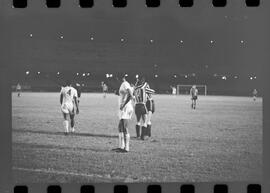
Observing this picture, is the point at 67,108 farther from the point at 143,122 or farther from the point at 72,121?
the point at 143,122

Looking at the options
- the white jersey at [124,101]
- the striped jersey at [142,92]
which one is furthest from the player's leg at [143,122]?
the white jersey at [124,101]

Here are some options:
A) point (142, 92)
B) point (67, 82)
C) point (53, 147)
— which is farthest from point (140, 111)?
point (53, 147)

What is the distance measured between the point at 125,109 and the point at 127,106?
2.3 inches

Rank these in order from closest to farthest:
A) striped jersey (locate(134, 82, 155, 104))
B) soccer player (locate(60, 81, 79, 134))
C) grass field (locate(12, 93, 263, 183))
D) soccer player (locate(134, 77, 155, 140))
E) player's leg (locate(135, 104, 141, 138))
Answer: grass field (locate(12, 93, 263, 183))
striped jersey (locate(134, 82, 155, 104))
soccer player (locate(134, 77, 155, 140))
player's leg (locate(135, 104, 141, 138))
soccer player (locate(60, 81, 79, 134))

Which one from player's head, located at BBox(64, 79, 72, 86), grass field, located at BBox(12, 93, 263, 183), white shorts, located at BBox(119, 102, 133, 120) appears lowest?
grass field, located at BBox(12, 93, 263, 183)

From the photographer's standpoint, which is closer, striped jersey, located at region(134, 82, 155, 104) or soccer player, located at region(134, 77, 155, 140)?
striped jersey, located at region(134, 82, 155, 104)

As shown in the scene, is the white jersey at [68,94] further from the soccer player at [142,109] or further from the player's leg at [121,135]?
the player's leg at [121,135]

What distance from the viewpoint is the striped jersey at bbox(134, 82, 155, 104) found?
8406 millimetres

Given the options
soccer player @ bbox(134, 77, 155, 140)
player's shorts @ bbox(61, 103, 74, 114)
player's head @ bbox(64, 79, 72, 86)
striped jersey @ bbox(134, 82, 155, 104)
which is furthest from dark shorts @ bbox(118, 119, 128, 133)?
player's shorts @ bbox(61, 103, 74, 114)

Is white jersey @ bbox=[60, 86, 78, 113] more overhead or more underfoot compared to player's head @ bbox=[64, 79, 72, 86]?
more underfoot

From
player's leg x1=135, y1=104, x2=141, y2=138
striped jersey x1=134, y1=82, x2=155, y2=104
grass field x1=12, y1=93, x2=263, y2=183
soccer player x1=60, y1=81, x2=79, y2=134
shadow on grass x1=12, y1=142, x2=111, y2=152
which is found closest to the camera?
grass field x1=12, y1=93, x2=263, y2=183

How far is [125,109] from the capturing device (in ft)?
25.9

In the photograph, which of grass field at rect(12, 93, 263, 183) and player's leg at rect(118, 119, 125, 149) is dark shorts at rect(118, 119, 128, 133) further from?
grass field at rect(12, 93, 263, 183)

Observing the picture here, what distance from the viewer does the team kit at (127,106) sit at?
7.90m
